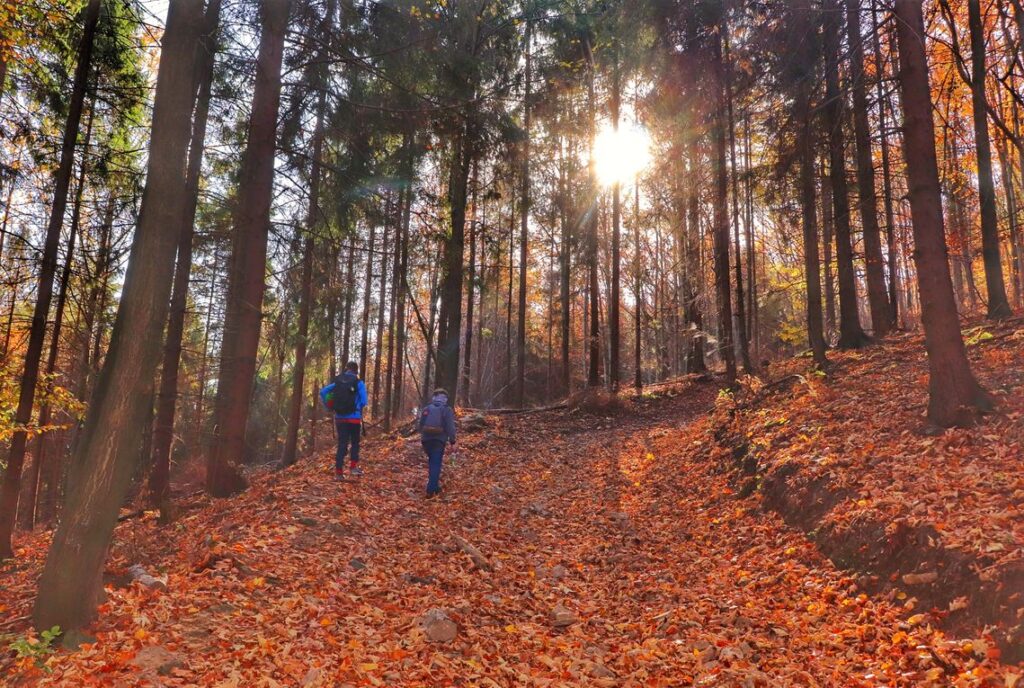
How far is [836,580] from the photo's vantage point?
5.70 meters

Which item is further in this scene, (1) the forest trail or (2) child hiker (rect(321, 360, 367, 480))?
(2) child hiker (rect(321, 360, 367, 480))

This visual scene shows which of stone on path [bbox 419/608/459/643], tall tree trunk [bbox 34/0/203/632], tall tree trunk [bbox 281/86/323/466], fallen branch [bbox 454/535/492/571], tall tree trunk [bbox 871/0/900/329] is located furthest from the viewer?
tall tree trunk [bbox 281/86/323/466]

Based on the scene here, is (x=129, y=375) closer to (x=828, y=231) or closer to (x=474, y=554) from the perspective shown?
(x=474, y=554)

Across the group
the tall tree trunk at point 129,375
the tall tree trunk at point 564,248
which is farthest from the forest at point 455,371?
the tall tree trunk at point 564,248

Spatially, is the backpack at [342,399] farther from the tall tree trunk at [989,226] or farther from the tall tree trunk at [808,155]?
the tall tree trunk at [989,226]

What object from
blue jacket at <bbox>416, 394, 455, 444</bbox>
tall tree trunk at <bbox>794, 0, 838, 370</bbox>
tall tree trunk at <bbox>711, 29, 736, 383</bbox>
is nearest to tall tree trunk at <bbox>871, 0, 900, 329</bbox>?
tall tree trunk at <bbox>794, 0, 838, 370</bbox>

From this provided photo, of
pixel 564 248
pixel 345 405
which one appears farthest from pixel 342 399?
pixel 564 248

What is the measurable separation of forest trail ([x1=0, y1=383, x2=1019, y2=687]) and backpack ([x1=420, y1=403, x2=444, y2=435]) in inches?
45.8

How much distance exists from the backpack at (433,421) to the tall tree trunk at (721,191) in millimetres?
8023

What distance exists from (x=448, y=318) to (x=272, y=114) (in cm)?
772

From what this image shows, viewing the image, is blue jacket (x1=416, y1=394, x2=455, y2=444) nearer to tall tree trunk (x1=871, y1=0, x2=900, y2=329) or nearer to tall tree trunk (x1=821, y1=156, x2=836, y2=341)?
tall tree trunk (x1=871, y1=0, x2=900, y2=329)

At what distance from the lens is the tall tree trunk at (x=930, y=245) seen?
24.0 ft

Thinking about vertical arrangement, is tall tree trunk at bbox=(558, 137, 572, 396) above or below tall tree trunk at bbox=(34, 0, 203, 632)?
above

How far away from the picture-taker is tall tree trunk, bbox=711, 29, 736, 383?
504 inches
